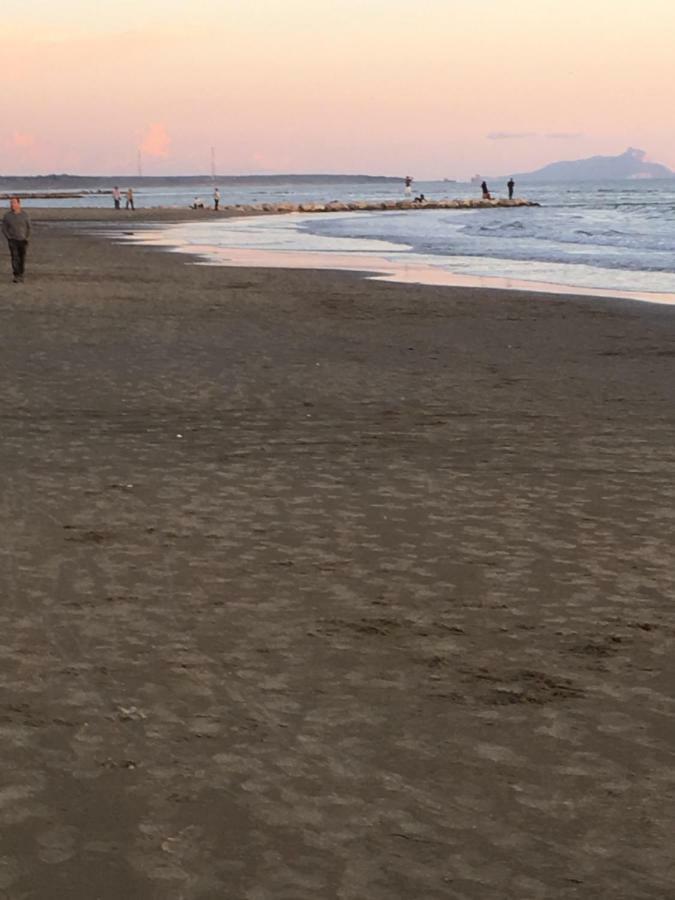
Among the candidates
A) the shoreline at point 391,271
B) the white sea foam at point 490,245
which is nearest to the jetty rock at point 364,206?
the white sea foam at point 490,245

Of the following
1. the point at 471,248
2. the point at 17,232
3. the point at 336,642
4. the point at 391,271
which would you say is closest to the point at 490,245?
the point at 471,248

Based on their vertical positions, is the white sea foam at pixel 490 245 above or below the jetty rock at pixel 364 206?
below

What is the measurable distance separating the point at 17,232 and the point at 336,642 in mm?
21667

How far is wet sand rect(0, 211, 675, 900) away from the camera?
3.73m

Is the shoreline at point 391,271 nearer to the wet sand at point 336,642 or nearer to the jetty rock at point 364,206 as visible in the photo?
the wet sand at point 336,642

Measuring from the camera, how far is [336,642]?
550cm

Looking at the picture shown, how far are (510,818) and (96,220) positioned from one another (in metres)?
74.8

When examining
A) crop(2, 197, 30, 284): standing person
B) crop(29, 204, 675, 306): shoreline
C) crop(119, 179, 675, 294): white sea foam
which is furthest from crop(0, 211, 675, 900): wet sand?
crop(119, 179, 675, 294): white sea foam

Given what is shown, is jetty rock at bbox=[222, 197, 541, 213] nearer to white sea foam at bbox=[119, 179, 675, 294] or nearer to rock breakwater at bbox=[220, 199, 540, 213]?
rock breakwater at bbox=[220, 199, 540, 213]

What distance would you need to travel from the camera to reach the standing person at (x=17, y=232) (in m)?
25.2

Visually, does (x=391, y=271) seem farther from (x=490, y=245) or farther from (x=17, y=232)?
(x=490, y=245)

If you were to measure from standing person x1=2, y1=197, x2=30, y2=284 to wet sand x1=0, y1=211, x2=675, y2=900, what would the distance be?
1329 centimetres

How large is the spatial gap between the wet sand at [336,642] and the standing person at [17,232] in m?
13.3

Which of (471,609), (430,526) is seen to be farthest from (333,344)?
(471,609)
